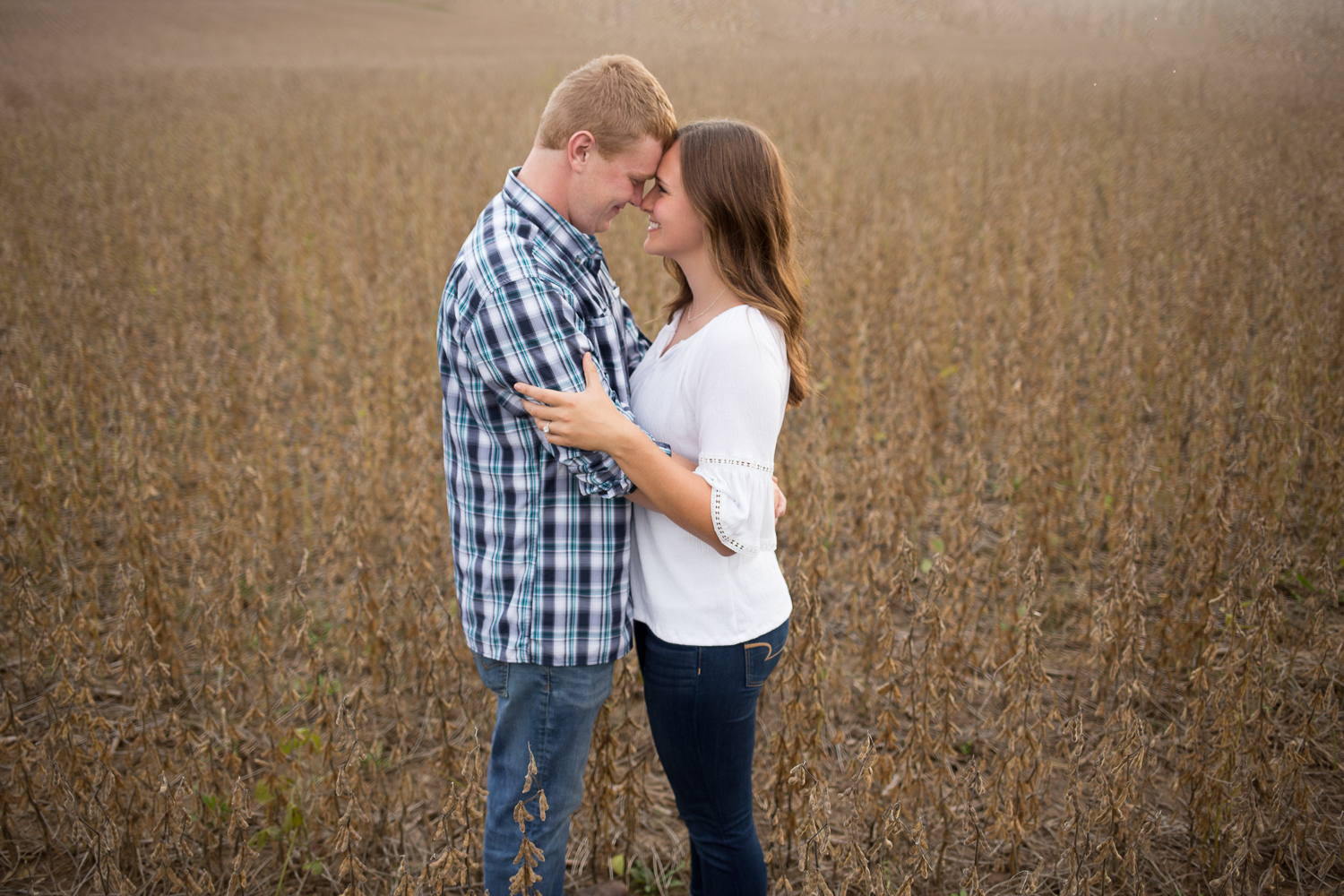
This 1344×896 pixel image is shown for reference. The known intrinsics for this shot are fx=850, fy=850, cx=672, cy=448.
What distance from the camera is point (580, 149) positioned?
1.82m

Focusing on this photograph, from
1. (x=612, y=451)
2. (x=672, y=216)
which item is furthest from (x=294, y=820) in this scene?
(x=672, y=216)

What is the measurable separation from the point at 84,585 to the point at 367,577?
1357 mm

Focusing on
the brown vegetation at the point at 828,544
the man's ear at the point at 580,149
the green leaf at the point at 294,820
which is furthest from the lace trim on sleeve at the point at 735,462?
the green leaf at the point at 294,820

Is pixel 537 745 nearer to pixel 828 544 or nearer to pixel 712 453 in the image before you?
pixel 712 453

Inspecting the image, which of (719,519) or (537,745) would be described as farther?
(537,745)

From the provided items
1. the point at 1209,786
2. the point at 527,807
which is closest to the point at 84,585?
the point at 527,807

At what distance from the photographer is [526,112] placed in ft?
49.2

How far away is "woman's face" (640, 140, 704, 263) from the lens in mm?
1857

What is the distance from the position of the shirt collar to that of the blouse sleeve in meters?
0.36

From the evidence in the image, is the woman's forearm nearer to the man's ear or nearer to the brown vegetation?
the man's ear

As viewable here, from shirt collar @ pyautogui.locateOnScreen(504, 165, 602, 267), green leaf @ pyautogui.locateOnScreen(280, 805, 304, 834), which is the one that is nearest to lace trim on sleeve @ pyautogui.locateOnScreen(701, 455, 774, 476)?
shirt collar @ pyautogui.locateOnScreen(504, 165, 602, 267)

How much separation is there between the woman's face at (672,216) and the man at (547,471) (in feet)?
Answer: 0.11

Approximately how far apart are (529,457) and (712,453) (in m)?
0.39

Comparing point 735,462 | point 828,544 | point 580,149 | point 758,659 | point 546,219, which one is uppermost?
point 580,149
